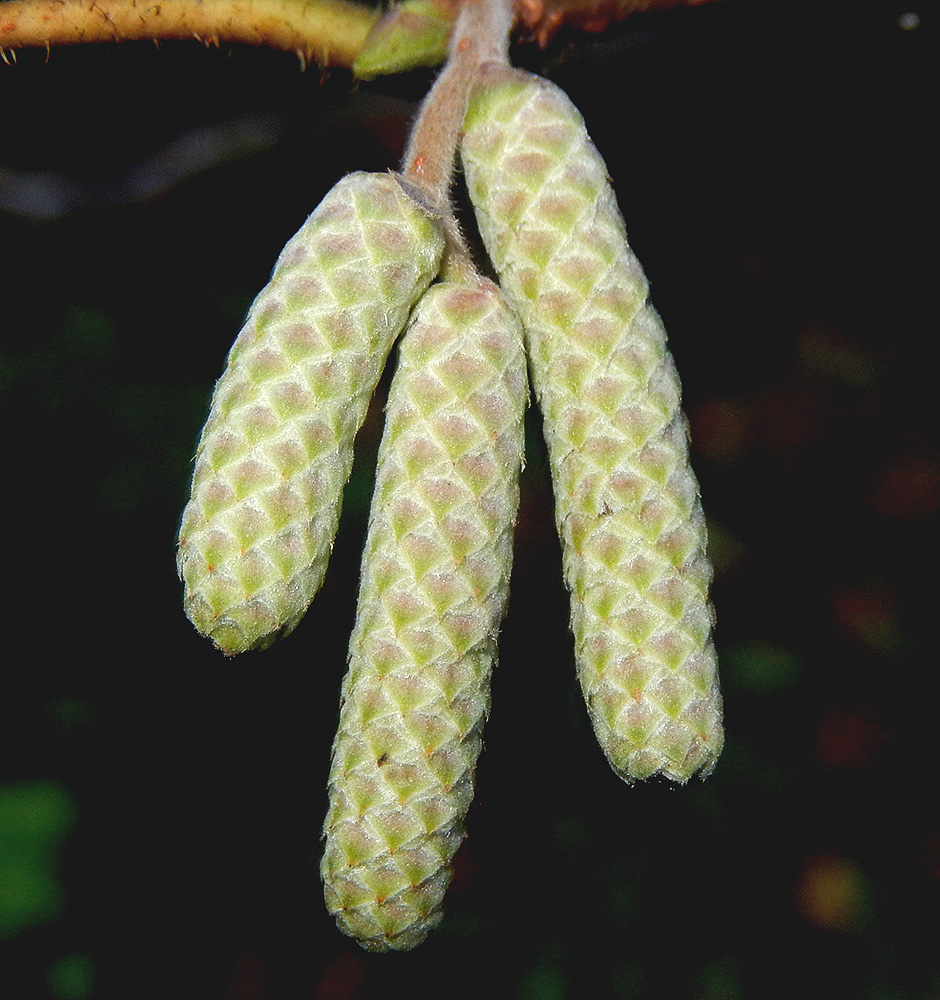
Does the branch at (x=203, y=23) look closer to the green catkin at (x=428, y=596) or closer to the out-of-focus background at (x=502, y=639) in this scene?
the green catkin at (x=428, y=596)

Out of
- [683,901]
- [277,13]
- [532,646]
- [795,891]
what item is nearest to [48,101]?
[532,646]

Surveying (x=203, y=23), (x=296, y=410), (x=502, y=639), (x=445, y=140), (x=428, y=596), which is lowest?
(x=502, y=639)

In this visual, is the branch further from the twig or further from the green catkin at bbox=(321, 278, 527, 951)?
the green catkin at bbox=(321, 278, 527, 951)

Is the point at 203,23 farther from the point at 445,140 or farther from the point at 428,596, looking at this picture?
the point at 428,596

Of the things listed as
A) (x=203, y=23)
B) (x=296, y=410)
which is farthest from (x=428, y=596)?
(x=203, y=23)

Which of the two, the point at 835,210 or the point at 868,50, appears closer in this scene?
the point at 868,50

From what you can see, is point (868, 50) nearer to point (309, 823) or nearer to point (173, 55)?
point (173, 55)

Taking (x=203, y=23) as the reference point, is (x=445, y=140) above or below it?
below

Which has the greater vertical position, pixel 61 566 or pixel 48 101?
pixel 48 101
